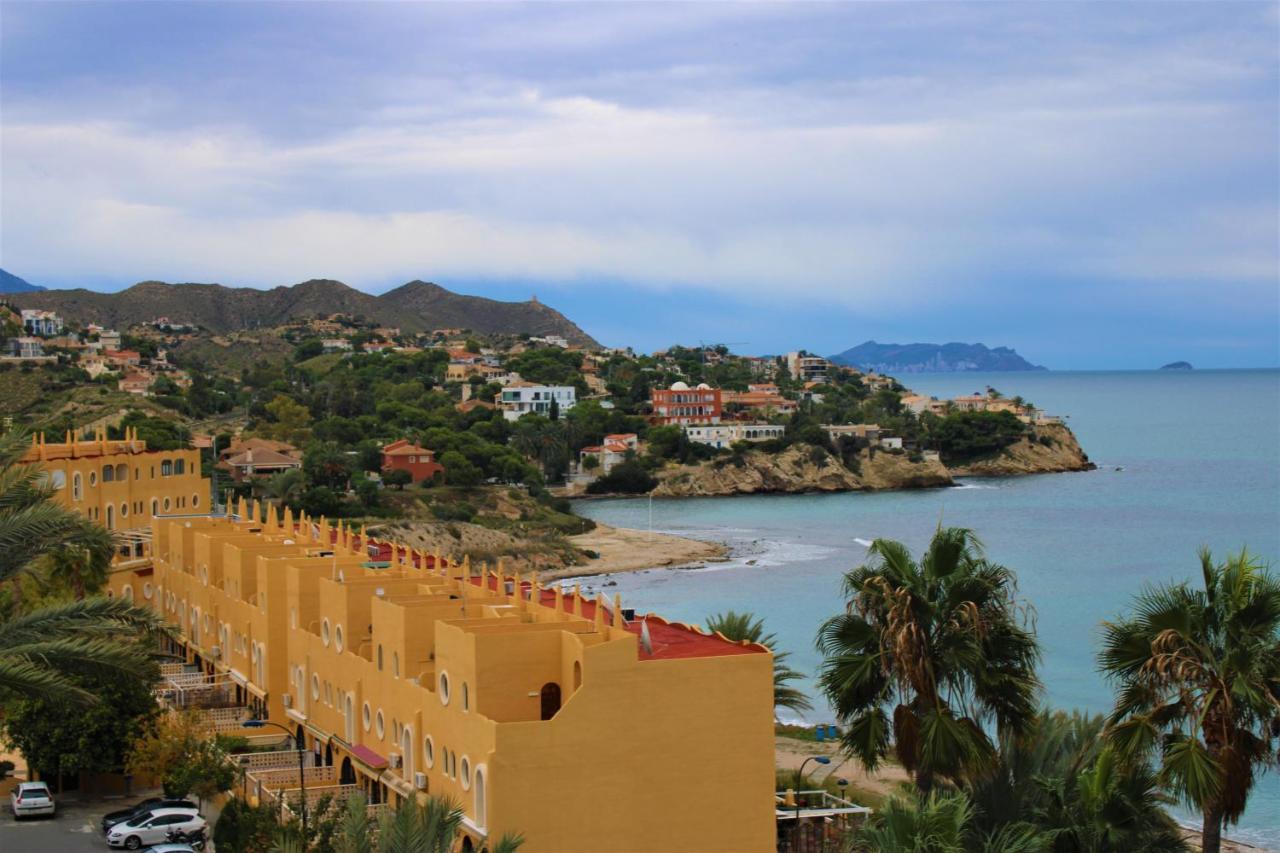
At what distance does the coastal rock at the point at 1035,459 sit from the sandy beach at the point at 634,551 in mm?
59699

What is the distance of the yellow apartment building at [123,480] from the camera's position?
4709 centimetres

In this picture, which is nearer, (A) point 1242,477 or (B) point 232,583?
(B) point 232,583

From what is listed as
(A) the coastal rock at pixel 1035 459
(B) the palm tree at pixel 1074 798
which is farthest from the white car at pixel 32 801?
(A) the coastal rock at pixel 1035 459

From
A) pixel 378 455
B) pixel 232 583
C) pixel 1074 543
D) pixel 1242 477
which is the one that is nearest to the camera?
pixel 232 583

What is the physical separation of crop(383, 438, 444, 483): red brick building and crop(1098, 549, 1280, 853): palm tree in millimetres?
95115

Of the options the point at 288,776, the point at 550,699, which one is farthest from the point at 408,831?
the point at 288,776

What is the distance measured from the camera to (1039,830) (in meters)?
17.7

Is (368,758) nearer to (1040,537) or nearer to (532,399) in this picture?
(1040,537)

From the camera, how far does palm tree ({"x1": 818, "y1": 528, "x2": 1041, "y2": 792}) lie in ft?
61.3

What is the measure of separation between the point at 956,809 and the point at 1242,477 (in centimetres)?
14711

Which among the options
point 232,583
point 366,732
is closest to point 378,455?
point 232,583

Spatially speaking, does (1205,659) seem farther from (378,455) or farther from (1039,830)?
(378,455)

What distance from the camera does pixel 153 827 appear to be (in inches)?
969

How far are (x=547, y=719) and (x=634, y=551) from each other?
72.7m
